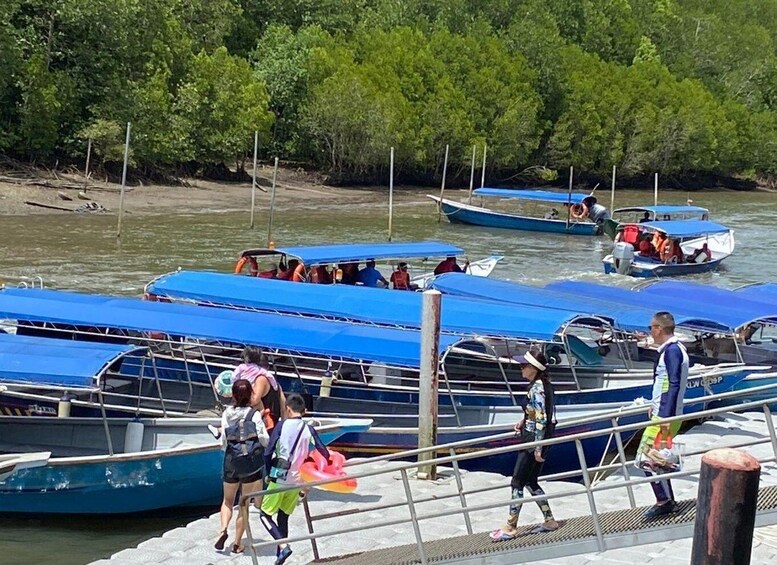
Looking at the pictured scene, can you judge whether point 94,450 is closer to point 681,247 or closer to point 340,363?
point 340,363

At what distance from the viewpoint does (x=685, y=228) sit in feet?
120

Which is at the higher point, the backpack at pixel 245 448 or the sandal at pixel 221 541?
the backpack at pixel 245 448

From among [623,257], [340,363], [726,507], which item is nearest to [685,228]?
[623,257]

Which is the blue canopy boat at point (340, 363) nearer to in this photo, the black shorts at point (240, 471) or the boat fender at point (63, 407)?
A: the boat fender at point (63, 407)

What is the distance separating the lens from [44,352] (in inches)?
473

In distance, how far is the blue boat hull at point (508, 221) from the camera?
149 ft

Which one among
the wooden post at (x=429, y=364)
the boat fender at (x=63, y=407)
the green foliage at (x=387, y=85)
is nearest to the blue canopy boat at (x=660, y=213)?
the green foliage at (x=387, y=85)

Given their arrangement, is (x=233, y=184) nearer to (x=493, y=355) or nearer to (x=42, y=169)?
A: (x=42, y=169)

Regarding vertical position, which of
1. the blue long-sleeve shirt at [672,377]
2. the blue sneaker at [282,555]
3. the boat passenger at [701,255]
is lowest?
the blue sneaker at [282,555]

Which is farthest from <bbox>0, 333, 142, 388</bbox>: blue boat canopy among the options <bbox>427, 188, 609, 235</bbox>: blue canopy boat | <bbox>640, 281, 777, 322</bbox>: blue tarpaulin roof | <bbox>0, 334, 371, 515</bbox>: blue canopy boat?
<bbox>427, 188, 609, 235</bbox>: blue canopy boat

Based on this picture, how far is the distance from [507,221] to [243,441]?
1518 inches

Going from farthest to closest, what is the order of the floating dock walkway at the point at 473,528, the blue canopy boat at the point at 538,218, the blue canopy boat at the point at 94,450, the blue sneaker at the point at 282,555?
the blue canopy boat at the point at 538,218, the blue canopy boat at the point at 94,450, the blue sneaker at the point at 282,555, the floating dock walkway at the point at 473,528

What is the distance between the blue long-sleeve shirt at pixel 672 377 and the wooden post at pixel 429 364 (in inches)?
141

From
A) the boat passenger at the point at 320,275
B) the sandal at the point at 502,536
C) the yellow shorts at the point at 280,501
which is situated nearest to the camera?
the sandal at the point at 502,536
